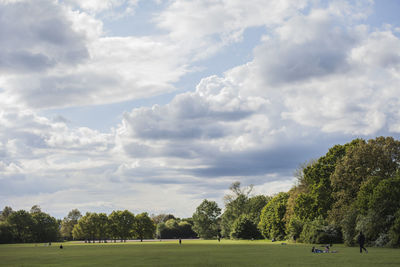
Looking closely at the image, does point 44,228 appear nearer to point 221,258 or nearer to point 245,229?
point 245,229

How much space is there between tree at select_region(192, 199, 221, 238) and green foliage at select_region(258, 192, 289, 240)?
48.9 metres

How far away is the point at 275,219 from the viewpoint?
109875 mm

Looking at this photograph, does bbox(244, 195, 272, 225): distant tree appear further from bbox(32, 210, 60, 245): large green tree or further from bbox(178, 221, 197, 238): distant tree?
bbox(32, 210, 60, 245): large green tree

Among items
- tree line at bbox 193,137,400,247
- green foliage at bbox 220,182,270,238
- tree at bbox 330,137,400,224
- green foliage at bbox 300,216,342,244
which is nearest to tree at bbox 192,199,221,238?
green foliage at bbox 220,182,270,238

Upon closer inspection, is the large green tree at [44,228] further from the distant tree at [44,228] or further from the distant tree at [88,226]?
the distant tree at [88,226]

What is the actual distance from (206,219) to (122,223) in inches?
1368

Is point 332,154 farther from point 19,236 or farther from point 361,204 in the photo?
point 19,236

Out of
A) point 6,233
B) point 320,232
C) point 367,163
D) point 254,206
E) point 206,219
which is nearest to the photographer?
point 367,163

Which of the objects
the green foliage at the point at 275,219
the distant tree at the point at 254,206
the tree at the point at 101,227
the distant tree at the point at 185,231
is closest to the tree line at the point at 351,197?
the green foliage at the point at 275,219

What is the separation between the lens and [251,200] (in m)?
154

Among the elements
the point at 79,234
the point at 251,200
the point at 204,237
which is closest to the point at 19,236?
the point at 79,234

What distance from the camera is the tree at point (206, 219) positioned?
16575cm

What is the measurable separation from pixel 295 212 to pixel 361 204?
2642cm

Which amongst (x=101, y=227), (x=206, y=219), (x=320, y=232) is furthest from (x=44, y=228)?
(x=320, y=232)
